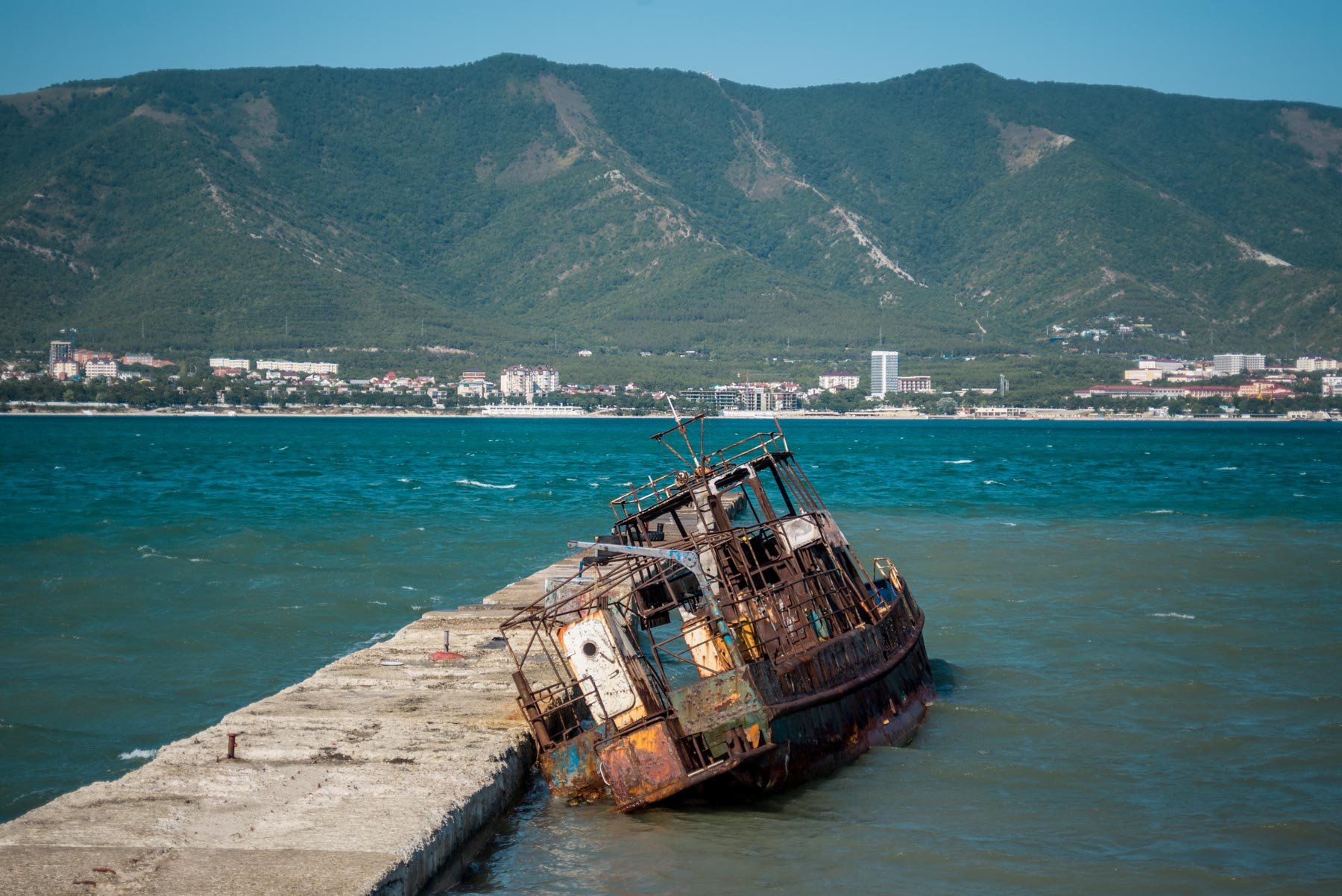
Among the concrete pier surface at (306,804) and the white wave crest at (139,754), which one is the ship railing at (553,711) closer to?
the concrete pier surface at (306,804)

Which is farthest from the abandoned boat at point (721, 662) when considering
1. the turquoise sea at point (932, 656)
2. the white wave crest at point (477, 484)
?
the white wave crest at point (477, 484)

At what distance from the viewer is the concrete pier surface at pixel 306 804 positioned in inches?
371

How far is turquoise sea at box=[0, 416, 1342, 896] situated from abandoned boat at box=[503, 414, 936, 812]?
46 cm

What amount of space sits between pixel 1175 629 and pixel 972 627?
11.8ft

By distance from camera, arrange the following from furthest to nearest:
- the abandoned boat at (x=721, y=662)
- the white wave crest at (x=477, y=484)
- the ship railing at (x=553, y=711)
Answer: the white wave crest at (x=477, y=484) < the ship railing at (x=553, y=711) < the abandoned boat at (x=721, y=662)

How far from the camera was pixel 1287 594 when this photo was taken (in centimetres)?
2855

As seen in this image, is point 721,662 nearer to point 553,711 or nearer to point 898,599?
point 553,711

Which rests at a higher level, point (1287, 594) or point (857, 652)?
point (857, 652)

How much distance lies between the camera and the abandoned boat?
12.7m

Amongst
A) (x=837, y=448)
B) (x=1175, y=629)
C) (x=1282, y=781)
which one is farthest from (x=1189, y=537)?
(x=837, y=448)

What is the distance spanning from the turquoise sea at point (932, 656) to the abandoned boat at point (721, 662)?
0.46 metres

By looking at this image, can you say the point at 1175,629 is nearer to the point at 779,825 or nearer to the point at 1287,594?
the point at 1287,594

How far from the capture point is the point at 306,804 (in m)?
11.0

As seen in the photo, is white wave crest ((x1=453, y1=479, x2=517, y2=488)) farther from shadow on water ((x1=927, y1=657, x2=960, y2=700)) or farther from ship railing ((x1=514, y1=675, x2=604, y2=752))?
ship railing ((x1=514, y1=675, x2=604, y2=752))
